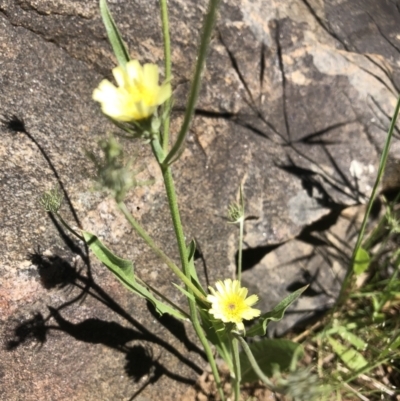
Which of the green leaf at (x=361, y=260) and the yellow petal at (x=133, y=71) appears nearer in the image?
the yellow petal at (x=133, y=71)

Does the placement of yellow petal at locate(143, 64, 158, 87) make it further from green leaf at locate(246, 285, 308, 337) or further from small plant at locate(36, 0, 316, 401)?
green leaf at locate(246, 285, 308, 337)

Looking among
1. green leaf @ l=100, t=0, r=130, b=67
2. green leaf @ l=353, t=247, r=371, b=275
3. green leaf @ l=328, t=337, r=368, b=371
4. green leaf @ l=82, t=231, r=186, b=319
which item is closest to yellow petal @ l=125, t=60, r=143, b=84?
green leaf @ l=100, t=0, r=130, b=67

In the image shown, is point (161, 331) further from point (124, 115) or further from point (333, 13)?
point (333, 13)

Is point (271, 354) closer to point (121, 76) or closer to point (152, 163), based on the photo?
point (152, 163)

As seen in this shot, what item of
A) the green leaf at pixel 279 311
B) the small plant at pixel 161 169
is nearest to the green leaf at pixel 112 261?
the small plant at pixel 161 169

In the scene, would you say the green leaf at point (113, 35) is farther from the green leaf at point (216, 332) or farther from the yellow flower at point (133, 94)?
the green leaf at point (216, 332)
